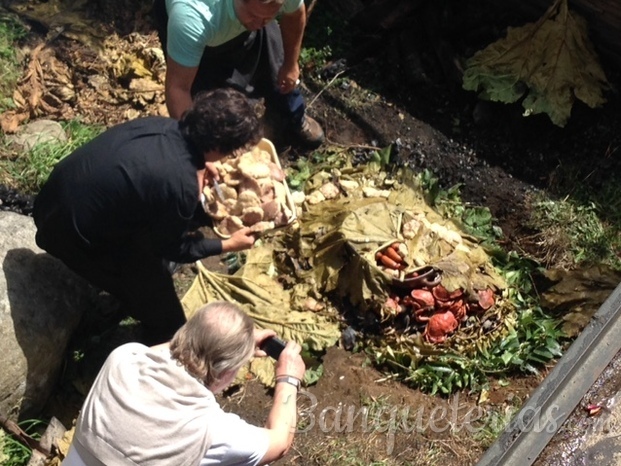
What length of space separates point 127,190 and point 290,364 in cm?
120

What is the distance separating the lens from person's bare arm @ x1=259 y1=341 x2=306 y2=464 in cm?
332

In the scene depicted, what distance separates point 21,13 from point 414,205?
13.3 ft

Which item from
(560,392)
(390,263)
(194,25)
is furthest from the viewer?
(390,263)

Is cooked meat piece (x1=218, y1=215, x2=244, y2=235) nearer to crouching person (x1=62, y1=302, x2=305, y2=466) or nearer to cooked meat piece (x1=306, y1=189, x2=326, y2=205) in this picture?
cooked meat piece (x1=306, y1=189, x2=326, y2=205)

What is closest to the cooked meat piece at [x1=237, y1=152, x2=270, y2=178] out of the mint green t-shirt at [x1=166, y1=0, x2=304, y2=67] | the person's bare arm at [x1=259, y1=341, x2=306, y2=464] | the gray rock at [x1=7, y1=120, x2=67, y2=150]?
the mint green t-shirt at [x1=166, y1=0, x2=304, y2=67]

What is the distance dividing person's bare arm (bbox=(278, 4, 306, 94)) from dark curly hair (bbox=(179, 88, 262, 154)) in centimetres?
142

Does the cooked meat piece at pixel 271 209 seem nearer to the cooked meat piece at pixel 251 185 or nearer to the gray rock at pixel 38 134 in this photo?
the cooked meat piece at pixel 251 185

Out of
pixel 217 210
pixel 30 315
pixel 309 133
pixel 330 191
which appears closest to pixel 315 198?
pixel 330 191

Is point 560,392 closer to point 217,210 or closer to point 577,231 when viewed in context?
point 577,231

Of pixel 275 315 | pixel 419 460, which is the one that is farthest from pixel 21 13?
pixel 419 460

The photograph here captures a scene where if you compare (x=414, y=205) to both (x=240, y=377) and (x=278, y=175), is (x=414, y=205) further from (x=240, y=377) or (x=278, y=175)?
(x=240, y=377)

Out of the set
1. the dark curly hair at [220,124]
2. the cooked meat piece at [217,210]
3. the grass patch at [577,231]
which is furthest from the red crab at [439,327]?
the dark curly hair at [220,124]

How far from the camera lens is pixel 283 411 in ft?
11.2

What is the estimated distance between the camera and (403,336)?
16.7 ft
